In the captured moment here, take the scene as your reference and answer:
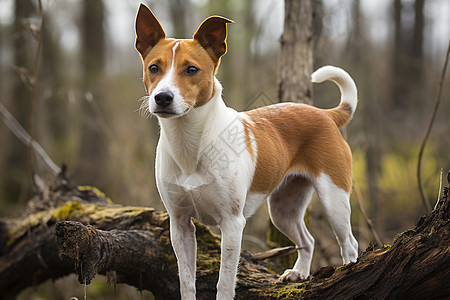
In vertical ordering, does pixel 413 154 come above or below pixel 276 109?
below

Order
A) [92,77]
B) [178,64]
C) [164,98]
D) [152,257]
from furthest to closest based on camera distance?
[92,77]
[152,257]
[178,64]
[164,98]

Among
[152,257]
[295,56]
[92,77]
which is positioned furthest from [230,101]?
[152,257]

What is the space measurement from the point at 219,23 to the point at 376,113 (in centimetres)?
639

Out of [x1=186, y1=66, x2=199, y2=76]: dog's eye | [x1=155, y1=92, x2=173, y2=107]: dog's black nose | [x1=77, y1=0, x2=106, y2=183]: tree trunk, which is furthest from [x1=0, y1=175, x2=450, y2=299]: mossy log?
[x1=77, y1=0, x2=106, y2=183]: tree trunk

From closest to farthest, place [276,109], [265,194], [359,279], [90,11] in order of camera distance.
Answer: [359,279] < [265,194] < [276,109] < [90,11]

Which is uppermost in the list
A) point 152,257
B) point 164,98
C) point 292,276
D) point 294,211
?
point 164,98

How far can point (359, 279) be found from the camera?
2773 millimetres

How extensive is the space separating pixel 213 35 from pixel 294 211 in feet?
Result: 6.16

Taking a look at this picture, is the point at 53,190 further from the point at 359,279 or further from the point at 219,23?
the point at 359,279

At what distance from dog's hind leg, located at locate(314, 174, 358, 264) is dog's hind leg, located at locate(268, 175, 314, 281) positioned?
36cm

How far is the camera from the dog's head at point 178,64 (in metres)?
2.73

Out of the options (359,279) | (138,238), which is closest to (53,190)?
(138,238)

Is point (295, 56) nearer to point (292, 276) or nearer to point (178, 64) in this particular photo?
point (178, 64)

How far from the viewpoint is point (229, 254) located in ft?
10.2
